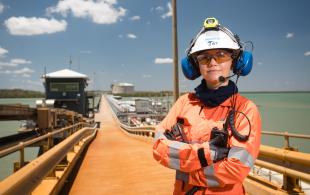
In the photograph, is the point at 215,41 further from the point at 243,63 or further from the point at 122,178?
the point at 122,178

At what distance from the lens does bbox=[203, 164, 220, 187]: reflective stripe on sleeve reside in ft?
7.56

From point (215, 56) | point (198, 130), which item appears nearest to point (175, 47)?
point (215, 56)

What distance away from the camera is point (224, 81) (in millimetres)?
2617

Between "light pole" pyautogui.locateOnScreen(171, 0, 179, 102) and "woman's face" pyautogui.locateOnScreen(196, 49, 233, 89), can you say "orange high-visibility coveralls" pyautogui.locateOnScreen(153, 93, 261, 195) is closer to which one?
"woman's face" pyautogui.locateOnScreen(196, 49, 233, 89)

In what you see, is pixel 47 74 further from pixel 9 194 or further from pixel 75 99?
pixel 9 194

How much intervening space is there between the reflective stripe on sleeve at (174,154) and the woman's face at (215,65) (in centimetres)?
58

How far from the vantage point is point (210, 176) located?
2.31 meters

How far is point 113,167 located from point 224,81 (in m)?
6.57

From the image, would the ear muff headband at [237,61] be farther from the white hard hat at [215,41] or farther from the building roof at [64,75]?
the building roof at [64,75]

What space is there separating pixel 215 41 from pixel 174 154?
3.07 ft

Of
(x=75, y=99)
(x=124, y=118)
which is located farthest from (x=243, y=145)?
(x=124, y=118)

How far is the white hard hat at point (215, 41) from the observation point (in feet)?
8.48

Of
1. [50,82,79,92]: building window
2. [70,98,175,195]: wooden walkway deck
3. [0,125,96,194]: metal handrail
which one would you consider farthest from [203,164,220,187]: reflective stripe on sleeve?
[50,82,79,92]: building window

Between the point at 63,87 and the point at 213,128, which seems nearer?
the point at 213,128
